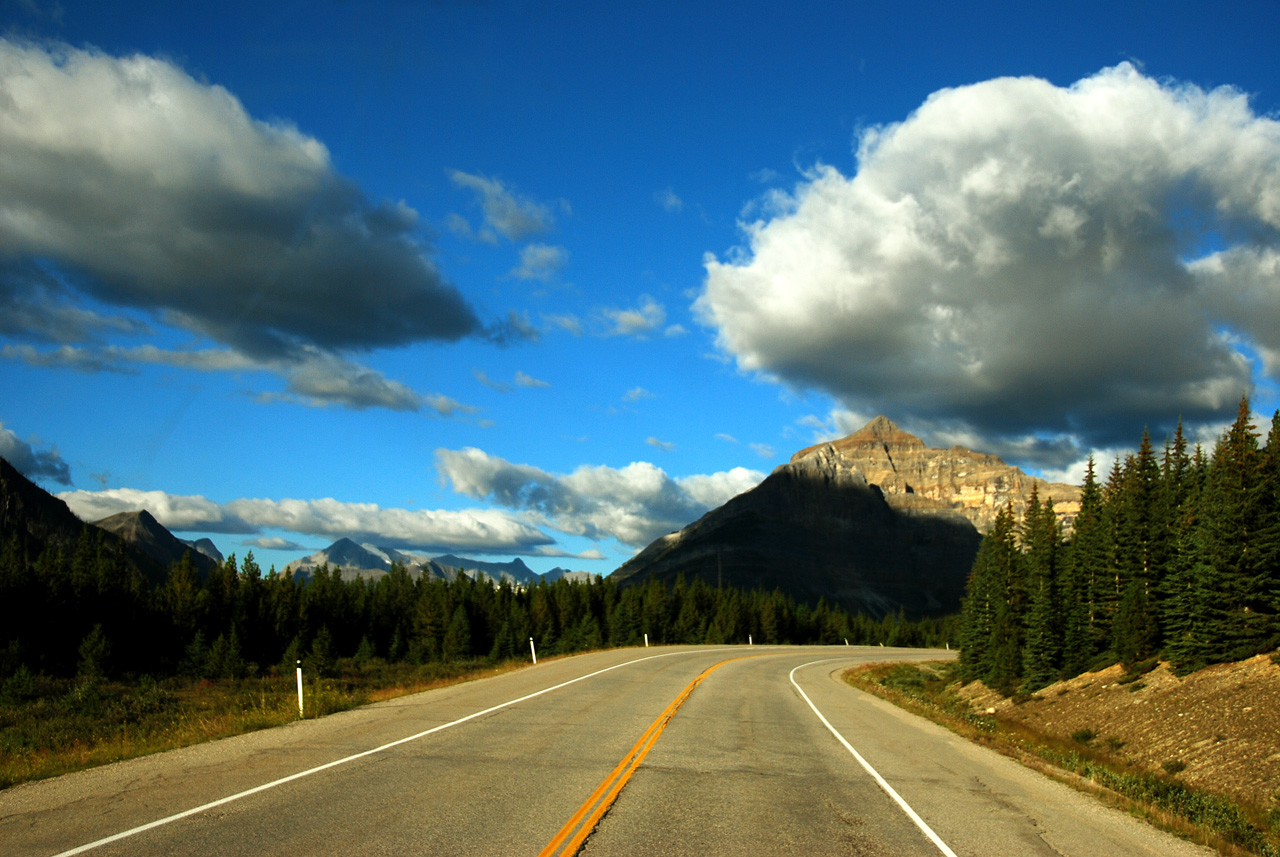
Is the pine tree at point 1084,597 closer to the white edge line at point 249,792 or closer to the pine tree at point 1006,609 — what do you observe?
the pine tree at point 1006,609

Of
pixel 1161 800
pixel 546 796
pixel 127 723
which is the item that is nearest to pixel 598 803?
pixel 546 796

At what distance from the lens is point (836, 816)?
9.09 meters

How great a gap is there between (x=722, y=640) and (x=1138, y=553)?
59180 mm

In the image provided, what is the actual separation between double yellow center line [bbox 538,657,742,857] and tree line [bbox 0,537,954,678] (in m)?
55.3

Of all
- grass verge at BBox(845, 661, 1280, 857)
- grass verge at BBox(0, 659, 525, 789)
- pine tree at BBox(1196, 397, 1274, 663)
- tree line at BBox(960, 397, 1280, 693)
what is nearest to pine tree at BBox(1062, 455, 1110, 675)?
tree line at BBox(960, 397, 1280, 693)

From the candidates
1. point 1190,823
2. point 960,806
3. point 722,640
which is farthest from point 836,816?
point 722,640

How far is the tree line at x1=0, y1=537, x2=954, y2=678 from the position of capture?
229ft

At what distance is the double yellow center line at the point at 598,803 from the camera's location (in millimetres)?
7195

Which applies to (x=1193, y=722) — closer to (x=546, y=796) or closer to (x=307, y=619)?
(x=546, y=796)

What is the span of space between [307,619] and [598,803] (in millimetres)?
94213

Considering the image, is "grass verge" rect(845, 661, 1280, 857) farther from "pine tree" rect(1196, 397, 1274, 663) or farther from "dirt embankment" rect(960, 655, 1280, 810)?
"pine tree" rect(1196, 397, 1274, 663)

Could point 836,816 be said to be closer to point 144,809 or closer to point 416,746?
point 416,746

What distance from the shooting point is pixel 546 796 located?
920 centimetres

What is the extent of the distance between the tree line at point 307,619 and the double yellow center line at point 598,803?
5534 cm
